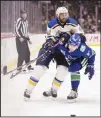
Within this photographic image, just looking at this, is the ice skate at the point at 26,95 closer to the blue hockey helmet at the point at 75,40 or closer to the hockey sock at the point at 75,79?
the hockey sock at the point at 75,79

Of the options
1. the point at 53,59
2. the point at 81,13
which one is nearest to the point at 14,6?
the point at 53,59

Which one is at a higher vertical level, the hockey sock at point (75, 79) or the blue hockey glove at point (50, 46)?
the blue hockey glove at point (50, 46)

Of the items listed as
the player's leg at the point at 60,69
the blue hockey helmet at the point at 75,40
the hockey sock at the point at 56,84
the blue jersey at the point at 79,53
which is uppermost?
the blue hockey helmet at the point at 75,40

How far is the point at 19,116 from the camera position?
8.14 ft

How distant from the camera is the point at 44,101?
9.95 ft

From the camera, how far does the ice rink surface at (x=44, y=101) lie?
2674mm

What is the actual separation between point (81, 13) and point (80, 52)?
5560 millimetres

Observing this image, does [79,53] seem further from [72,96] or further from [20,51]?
[20,51]

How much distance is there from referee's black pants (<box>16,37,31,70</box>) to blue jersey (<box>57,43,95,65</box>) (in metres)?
1.32

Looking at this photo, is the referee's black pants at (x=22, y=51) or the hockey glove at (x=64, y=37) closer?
the hockey glove at (x=64, y=37)

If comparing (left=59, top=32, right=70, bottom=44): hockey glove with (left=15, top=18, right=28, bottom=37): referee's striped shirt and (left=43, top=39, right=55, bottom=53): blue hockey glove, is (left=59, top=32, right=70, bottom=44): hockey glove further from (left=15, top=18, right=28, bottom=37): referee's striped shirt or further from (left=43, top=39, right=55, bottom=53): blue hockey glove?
(left=15, top=18, right=28, bottom=37): referee's striped shirt

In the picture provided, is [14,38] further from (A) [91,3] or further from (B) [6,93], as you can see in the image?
(A) [91,3]

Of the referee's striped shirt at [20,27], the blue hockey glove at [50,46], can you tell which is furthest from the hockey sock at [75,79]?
the referee's striped shirt at [20,27]

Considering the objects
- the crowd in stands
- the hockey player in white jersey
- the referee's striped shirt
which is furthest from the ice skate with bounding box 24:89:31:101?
the crowd in stands
